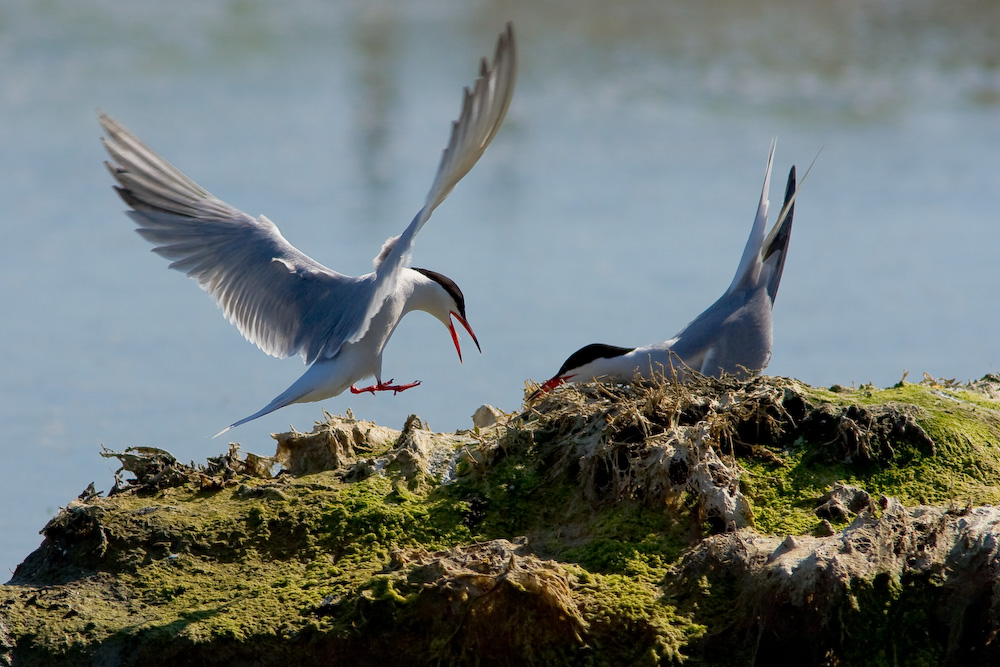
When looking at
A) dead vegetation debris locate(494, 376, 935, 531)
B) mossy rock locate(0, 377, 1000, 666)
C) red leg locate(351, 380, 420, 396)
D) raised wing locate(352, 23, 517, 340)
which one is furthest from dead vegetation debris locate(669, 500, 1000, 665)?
red leg locate(351, 380, 420, 396)

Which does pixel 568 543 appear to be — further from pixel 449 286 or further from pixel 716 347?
pixel 449 286

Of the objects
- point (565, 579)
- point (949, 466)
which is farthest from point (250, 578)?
point (949, 466)

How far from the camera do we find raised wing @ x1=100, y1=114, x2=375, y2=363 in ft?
16.2

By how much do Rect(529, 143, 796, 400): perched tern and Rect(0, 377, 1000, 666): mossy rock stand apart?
86 cm

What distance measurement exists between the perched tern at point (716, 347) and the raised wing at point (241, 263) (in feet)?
3.76

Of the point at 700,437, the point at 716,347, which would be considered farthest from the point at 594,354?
the point at 700,437

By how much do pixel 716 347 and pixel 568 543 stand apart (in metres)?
1.93

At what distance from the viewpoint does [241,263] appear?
17.0 feet

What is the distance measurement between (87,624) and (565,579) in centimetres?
155

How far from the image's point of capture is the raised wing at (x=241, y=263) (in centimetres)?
495

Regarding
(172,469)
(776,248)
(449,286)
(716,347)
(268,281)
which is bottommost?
(172,469)

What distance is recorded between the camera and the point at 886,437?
3.84m

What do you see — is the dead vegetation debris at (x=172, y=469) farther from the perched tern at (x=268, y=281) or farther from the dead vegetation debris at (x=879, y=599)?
the dead vegetation debris at (x=879, y=599)

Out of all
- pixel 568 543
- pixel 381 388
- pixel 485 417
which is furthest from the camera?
pixel 381 388
